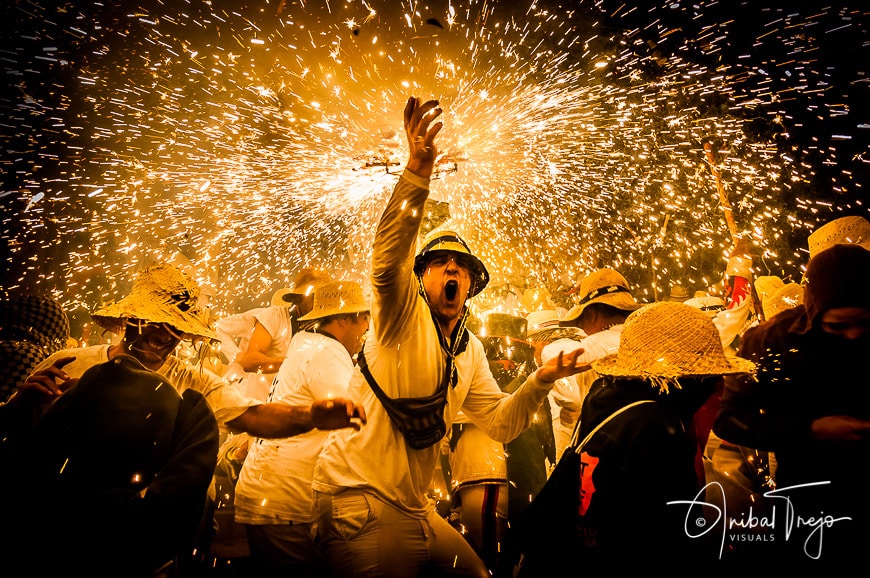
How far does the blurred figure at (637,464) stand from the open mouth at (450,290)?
1247mm

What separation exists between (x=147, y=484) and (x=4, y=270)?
11851mm

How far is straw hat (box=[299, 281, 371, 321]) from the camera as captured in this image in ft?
13.6

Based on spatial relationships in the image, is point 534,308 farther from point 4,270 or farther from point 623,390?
point 4,270

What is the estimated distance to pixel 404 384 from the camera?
9.27 feet

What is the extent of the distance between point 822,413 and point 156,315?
452 centimetres

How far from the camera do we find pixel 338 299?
4.25 meters

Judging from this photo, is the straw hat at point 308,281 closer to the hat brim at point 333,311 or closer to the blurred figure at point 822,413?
the hat brim at point 333,311

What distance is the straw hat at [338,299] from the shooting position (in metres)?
4.14

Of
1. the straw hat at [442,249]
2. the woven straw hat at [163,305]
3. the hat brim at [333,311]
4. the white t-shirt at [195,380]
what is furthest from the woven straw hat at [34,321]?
the straw hat at [442,249]

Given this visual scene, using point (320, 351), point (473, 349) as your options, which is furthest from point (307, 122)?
point (473, 349)

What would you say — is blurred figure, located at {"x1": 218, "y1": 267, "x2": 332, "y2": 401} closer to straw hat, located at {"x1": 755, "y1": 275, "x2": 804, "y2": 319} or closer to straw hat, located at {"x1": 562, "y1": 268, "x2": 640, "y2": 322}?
straw hat, located at {"x1": 562, "y1": 268, "x2": 640, "y2": 322}

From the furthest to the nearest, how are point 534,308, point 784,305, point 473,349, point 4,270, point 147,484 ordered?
point 4,270 → point 534,308 → point 784,305 → point 473,349 → point 147,484

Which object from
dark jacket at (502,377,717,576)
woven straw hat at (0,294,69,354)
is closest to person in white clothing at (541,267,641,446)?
dark jacket at (502,377,717,576)

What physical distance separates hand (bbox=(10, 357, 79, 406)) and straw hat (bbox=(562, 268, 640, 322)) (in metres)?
4.45
